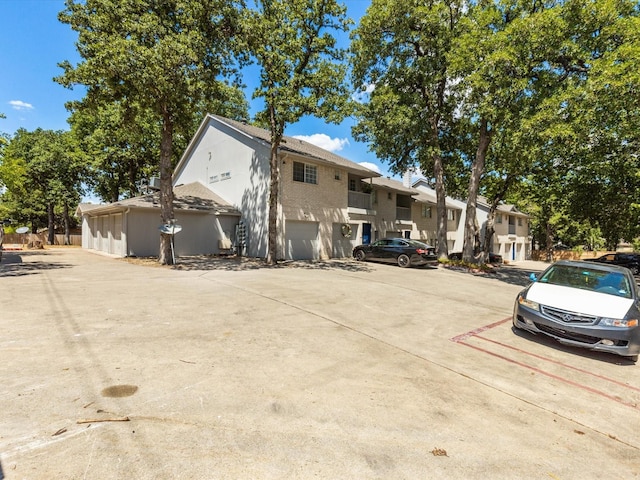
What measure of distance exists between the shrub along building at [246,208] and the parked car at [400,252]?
256 centimetres

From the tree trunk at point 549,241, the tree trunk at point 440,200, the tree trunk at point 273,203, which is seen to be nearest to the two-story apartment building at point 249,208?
the tree trunk at point 273,203

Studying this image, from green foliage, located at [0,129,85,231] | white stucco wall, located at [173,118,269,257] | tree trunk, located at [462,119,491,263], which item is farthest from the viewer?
green foliage, located at [0,129,85,231]

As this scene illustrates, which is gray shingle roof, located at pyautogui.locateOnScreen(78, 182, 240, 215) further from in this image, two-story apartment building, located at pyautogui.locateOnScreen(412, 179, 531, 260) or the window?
two-story apartment building, located at pyautogui.locateOnScreen(412, 179, 531, 260)

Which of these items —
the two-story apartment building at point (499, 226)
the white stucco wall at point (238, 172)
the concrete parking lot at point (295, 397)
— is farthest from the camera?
the two-story apartment building at point (499, 226)

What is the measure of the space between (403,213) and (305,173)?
1130 cm

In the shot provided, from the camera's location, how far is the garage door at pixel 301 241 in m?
18.2

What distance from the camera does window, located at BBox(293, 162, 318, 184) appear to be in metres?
18.4

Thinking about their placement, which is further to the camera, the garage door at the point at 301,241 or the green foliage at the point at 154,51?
A: the garage door at the point at 301,241

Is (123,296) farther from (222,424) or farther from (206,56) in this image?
(206,56)

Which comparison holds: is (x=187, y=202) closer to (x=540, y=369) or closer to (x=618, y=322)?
(x=540, y=369)

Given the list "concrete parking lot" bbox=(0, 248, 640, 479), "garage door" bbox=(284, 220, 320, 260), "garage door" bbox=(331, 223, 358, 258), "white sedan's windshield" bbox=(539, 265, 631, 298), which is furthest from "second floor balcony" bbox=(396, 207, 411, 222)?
"concrete parking lot" bbox=(0, 248, 640, 479)

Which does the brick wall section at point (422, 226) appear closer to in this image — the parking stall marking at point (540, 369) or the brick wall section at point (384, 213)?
the brick wall section at point (384, 213)

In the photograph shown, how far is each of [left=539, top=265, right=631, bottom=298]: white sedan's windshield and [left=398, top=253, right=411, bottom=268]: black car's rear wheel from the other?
→ 32.5 ft

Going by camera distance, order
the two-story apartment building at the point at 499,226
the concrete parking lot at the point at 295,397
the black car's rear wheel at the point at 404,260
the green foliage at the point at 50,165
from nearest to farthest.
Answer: the concrete parking lot at the point at 295,397
the black car's rear wheel at the point at 404,260
the green foliage at the point at 50,165
the two-story apartment building at the point at 499,226
